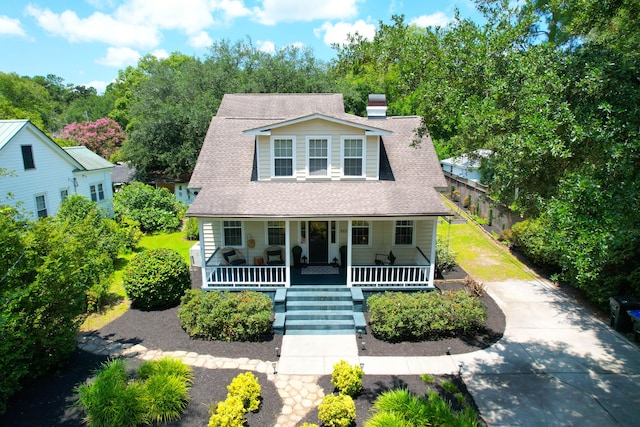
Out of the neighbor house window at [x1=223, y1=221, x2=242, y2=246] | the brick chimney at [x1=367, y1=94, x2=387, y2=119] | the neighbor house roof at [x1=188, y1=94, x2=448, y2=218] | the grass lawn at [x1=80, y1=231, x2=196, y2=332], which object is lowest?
the grass lawn at [x1=80, y1=231, x2=196, y2=332]

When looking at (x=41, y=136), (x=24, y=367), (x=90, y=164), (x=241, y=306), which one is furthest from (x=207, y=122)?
(x=24, y=367)

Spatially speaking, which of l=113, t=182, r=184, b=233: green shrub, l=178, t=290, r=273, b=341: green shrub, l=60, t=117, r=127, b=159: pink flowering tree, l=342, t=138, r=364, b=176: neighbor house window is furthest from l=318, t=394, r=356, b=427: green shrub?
l=60, t=117, r=127, b=159: pink flowering tree

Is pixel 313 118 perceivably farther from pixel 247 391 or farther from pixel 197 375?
pixel 247 391

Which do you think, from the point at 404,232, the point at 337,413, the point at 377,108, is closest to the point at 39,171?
the point at 377,108

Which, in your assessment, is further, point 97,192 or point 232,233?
point 97,192

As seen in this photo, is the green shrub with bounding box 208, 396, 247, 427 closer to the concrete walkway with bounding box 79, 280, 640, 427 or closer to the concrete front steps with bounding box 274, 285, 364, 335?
the concrete walkway with bounding box 79, 280, 640, 427

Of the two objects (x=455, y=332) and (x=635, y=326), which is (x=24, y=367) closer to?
(x=455, y=332)

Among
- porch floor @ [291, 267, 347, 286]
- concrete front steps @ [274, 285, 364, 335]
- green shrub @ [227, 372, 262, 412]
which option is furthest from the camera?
porch floor @ [291, 267, 347, 286]
